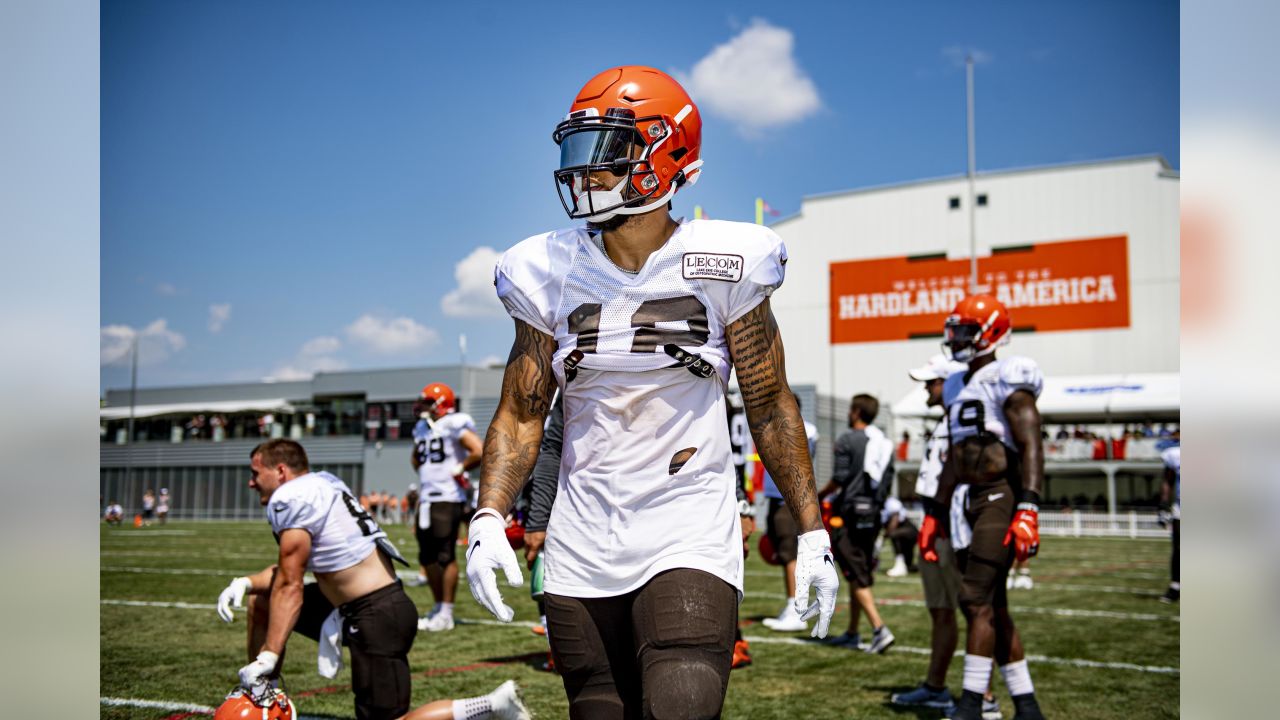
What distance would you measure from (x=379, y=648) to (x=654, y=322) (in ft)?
10.9

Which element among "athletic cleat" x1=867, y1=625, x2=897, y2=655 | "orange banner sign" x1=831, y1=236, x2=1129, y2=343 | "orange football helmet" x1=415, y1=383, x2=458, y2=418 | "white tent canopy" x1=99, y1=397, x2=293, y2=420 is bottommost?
"athletic cleat" x1=867, y1=625, x2=897, y2=655

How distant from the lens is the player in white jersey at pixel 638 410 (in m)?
2.94

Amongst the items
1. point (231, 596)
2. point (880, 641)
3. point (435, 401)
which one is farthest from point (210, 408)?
point (231, 596)

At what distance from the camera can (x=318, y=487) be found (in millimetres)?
5789

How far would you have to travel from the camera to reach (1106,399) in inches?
1540

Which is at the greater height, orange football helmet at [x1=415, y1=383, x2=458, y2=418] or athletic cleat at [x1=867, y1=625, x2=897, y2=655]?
orange football helmet at [x1=415, y1=383, x2=458, y2=418]

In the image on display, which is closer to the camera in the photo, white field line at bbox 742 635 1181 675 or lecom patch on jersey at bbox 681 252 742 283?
lecom patch on jersey at bbox 681 252 742 283

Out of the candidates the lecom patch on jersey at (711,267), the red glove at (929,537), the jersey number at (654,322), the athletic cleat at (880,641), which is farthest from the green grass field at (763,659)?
the lecom patch on jersey at (711,267)

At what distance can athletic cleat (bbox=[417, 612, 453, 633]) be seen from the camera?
10672mm

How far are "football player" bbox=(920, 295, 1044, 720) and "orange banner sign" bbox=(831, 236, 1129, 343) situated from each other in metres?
42.9

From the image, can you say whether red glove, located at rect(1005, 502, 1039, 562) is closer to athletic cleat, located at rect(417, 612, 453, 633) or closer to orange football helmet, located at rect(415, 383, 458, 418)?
athletic cleat, located at rect(417, 612, 453, 633)

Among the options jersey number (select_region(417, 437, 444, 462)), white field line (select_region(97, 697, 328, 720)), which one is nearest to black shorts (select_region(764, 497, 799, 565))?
jersey number (select_region(417, 437, 444, 462))
